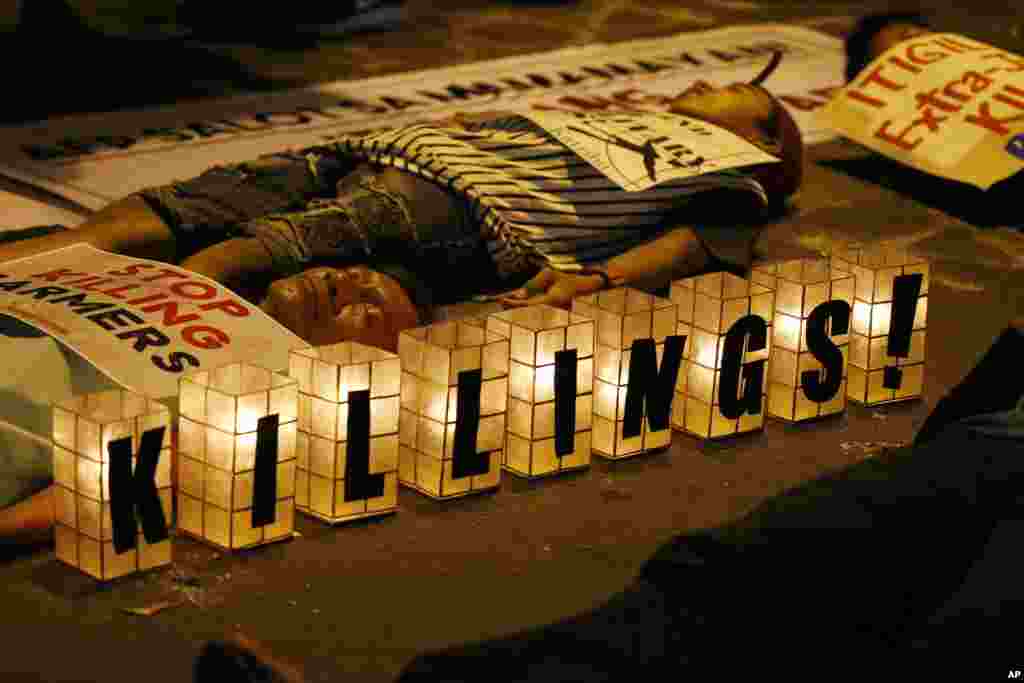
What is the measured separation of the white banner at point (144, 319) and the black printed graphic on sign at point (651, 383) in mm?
420

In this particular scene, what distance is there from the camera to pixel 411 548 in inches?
71.3

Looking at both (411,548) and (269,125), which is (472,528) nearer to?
(411,548)

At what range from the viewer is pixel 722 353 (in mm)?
2078

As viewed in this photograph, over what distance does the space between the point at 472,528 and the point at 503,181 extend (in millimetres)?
803

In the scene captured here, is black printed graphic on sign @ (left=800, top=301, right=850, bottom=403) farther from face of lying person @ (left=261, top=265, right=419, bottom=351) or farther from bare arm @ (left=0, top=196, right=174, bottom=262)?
bare arm @ (left=0, top=196, right=174, bottom=262)

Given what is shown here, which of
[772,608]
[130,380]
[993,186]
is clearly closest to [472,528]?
[130,380]

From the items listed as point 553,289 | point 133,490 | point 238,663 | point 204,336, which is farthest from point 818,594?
point 553,289

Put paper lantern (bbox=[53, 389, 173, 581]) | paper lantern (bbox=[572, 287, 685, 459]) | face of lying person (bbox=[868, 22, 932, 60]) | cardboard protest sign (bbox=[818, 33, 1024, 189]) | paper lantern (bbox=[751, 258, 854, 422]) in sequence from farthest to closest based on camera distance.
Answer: face of lying person (bbox=[868, 22, 932, 60])
cardboard protest sign (bbox=[818, 33, 1024, 189])
paper lantern (bbox=[751, 258, 854, 422])
paper lantern (bbox=[572, 287, 685, 459])
paper lantern (bbox=[53, 389, 173, 581])

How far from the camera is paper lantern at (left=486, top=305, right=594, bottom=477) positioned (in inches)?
76.7

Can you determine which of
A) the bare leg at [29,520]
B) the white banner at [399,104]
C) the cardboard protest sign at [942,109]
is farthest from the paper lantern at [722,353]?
the white banner at [399,104]

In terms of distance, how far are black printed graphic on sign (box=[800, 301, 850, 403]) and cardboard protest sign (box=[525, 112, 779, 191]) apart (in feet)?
1.54

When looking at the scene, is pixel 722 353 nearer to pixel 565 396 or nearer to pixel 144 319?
pixel 565 396

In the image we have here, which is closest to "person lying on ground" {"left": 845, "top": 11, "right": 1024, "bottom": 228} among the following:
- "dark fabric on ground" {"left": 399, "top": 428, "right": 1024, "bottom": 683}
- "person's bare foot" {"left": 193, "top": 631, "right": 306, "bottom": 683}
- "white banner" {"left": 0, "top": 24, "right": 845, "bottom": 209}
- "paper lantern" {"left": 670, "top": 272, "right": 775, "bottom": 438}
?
"white banner" {"left": 0, "top": 24, "right": 845, "bottom": 209}

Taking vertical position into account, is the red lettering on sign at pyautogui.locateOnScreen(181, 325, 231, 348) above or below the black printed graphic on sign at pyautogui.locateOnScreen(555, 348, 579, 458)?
above
